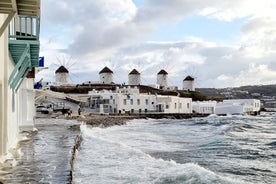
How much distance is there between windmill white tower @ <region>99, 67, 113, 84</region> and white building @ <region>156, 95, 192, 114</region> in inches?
1059

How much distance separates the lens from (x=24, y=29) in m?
12.7

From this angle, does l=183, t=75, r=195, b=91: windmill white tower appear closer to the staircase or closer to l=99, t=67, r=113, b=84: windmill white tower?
l=99, t=67, r=113, b=84: windmill white tower

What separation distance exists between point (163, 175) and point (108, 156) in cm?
356

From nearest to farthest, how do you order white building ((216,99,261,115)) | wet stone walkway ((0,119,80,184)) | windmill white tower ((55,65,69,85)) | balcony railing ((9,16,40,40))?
wet stone walkway ((0,119,80,184))
balcony railing ((9,16,40,40))
white building ((216,99,261,115))
windmill white tower ((55,65,69,85))

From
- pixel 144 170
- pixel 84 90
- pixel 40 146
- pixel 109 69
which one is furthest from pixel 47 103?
pixel 144 170

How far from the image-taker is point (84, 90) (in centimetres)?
7888

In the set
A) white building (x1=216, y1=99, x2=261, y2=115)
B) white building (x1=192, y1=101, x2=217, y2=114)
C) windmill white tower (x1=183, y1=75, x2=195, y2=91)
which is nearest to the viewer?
white building (x1=216, y1=99, x2=261, y2=115)

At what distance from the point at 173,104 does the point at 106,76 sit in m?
29.8

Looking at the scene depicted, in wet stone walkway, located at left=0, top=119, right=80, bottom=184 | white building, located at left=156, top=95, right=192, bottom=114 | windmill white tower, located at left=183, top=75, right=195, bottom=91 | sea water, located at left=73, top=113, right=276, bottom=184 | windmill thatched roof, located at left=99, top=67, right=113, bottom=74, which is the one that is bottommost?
sea water, located at left=73, top=113, right=276, bottom=184

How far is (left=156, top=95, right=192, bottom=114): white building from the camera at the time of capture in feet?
213

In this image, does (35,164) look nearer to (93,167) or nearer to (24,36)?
(93,167)

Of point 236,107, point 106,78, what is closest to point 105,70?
point 106,78

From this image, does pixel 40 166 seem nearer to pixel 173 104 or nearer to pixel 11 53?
pixel 11 53

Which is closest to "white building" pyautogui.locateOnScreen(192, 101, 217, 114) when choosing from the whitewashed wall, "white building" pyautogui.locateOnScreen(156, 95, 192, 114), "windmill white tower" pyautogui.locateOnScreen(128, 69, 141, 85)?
"white building" pyautogui.locateOnScreen(156, 95, 192, 114)
